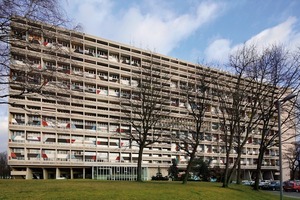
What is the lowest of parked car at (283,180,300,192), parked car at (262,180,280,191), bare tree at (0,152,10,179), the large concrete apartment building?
bare tree at (0,152,10,179)

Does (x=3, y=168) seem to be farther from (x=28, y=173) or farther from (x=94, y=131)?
(x=94, y=131)

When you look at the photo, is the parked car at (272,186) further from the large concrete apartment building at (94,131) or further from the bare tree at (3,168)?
the bare tree at (3,168)

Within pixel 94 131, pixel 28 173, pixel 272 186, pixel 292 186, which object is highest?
pixel 94 131

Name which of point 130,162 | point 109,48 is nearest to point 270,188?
point 130,162

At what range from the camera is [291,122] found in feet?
111

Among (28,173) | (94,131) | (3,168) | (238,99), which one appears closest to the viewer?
(238,99)

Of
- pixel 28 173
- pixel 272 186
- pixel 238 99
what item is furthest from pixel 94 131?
pixel 238 99

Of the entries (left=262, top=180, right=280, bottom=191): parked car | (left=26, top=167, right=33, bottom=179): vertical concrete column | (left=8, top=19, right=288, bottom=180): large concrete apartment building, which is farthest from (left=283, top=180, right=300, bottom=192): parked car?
(left=26, top=167, right=33, bottom=179): vertical concrete column

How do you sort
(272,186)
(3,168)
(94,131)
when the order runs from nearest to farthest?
(272,186)
(94,131)
(3,168)

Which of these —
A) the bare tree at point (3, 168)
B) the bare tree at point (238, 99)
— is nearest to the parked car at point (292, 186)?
the bare tree at point (238, 99)

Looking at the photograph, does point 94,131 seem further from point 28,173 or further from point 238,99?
point 238,99

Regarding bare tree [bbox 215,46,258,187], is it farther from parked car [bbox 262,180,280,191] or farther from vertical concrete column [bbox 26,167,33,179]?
vertical concrete column [bbox 26,167,33,179]

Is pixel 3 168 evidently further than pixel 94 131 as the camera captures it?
Yes

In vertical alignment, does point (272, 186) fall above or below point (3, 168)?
above
